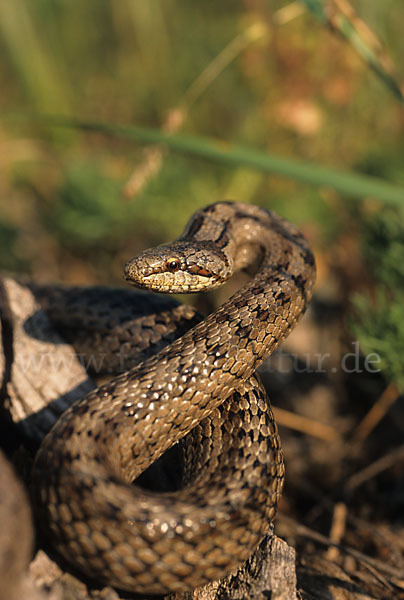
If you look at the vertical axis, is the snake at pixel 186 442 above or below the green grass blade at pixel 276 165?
below

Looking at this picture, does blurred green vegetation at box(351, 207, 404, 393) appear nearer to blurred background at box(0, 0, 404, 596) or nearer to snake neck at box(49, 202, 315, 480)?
blurred background at box(0, 0, 404, 596)

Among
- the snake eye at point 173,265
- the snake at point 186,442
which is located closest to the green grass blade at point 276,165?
the snake at point 186,442

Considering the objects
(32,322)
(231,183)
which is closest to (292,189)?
(231,183)

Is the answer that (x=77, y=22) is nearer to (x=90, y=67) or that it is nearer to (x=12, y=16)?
(x=90, y=67)

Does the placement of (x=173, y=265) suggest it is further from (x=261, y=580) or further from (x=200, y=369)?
(x=261, y=580)

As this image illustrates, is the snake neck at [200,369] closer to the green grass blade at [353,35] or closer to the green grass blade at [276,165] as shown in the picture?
the green grass blade at [276,165]
